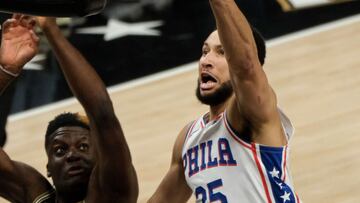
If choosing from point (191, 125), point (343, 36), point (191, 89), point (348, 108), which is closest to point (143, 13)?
point (191, 89)

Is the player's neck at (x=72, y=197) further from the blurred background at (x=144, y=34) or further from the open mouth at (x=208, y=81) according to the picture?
the blurred background at (x=144, y=34)

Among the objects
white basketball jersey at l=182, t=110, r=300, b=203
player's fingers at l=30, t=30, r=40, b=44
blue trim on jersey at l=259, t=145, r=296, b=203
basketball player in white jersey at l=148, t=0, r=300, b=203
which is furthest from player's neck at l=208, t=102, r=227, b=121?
player's fingers at l=30, t=30, r=40, b=44

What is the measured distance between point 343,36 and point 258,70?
→ 18.9 feet

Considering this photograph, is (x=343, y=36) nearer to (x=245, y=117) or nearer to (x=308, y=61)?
(x=308, y=61)

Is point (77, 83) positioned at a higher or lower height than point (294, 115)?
higher

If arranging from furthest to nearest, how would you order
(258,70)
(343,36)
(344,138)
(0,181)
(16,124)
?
1. (343,36)
2. (16,124)
3. (344,138)
4. (0,181)
5. (258,70)

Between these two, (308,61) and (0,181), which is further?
(308,61)

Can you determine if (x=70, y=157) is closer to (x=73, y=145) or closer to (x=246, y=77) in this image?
(x=73, y=145)

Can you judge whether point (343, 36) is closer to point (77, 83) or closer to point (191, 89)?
point (191, 89)

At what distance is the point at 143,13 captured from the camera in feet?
32.3

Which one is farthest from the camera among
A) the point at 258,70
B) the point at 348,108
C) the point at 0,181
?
the point at 348,108

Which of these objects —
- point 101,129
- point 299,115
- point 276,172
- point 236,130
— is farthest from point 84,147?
point 299,115

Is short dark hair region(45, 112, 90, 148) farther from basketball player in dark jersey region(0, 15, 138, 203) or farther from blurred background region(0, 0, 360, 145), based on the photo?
blurred background region(0, 0, 360, 145)

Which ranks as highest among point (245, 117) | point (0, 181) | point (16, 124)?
point (245, 117)
